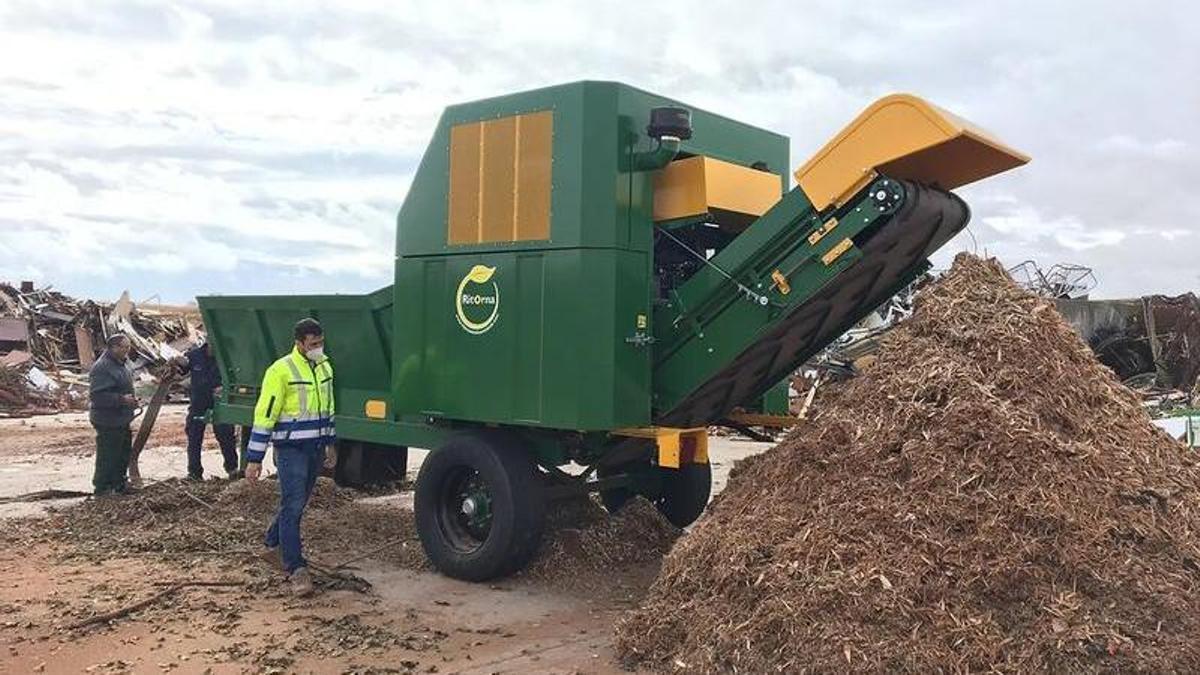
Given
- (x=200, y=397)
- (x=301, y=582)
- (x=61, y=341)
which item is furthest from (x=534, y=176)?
(x=61, y=341)

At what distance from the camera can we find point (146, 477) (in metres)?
11.6

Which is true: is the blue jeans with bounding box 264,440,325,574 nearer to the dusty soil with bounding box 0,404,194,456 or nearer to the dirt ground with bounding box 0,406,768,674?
the dirt ground with bounding box 0,406,768,674

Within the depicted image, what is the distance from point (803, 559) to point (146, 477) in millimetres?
9110

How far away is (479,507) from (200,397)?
488cm

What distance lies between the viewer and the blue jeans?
6.73 metres

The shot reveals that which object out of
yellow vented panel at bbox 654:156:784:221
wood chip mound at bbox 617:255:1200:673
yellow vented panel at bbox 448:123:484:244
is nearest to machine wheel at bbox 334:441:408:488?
yellow vented panel at bbox 448:123:484:244

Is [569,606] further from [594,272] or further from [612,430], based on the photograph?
[594,272]

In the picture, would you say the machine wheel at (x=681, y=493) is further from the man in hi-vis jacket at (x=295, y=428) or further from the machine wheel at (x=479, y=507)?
the man in hi-vis jacket at (x=295, y=428)

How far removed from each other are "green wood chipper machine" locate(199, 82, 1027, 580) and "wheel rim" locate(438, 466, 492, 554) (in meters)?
0.01

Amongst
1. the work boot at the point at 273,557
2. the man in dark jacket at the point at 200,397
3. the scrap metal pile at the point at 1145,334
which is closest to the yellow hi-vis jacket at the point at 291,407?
the work boot at the point at 273,557

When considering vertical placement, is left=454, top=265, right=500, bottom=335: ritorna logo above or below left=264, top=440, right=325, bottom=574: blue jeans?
above

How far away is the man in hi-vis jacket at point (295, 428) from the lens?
21.9 feet

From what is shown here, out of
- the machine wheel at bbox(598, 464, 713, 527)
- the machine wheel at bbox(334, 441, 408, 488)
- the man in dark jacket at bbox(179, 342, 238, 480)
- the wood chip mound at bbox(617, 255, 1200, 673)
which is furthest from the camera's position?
→ the man in dark jacket at bbox(179, 342, 238, 480)

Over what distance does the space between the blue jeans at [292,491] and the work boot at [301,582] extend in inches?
3.5
